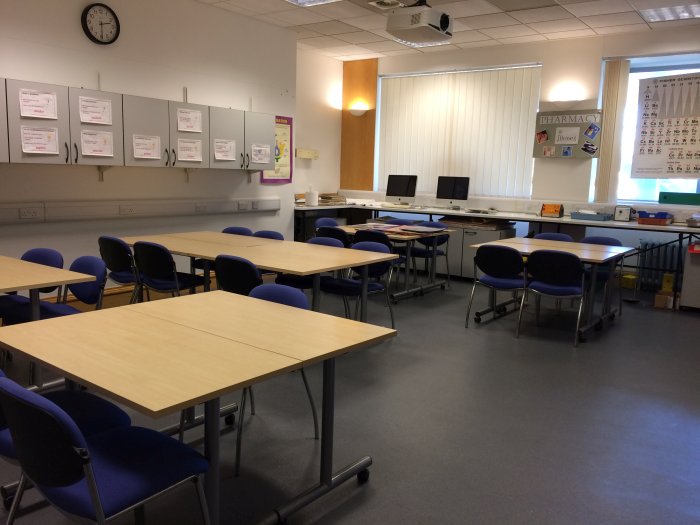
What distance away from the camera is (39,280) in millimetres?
3119

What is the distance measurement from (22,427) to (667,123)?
7.00m

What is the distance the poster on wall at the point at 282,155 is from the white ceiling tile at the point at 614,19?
3.56 m

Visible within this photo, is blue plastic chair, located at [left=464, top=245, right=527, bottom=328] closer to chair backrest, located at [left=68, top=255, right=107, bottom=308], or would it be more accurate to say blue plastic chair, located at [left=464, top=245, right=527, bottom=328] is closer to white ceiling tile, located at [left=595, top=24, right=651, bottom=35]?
chair backrest, located at [left=68, top=255, right=107, bottom=308]

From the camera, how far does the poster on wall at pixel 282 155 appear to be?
705cm

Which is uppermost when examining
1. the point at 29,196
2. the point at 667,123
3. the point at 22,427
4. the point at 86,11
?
the point at 86,11

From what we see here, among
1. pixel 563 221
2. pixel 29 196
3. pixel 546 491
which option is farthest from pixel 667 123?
pixel 29 196

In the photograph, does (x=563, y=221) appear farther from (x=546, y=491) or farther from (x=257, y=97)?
(x=546, y=491)

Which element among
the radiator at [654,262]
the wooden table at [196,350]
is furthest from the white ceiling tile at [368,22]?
the wooden table at [196,350]

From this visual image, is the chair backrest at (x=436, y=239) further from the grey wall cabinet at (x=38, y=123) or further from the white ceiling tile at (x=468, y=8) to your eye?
the grey wall cabinet at (x=38, y=123)

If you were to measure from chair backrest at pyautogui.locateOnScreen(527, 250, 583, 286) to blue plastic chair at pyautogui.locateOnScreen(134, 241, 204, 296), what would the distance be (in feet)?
9.14

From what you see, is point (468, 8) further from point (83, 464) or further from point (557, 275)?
point (83, 464)

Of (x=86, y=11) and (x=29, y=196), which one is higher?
(x=86, y=11)

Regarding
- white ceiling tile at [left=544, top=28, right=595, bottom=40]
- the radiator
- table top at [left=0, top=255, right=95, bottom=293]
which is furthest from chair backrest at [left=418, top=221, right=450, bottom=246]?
table top at [left=0, top=255, right=95, bottom=293]

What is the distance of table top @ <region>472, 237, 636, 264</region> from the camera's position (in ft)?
15.2
